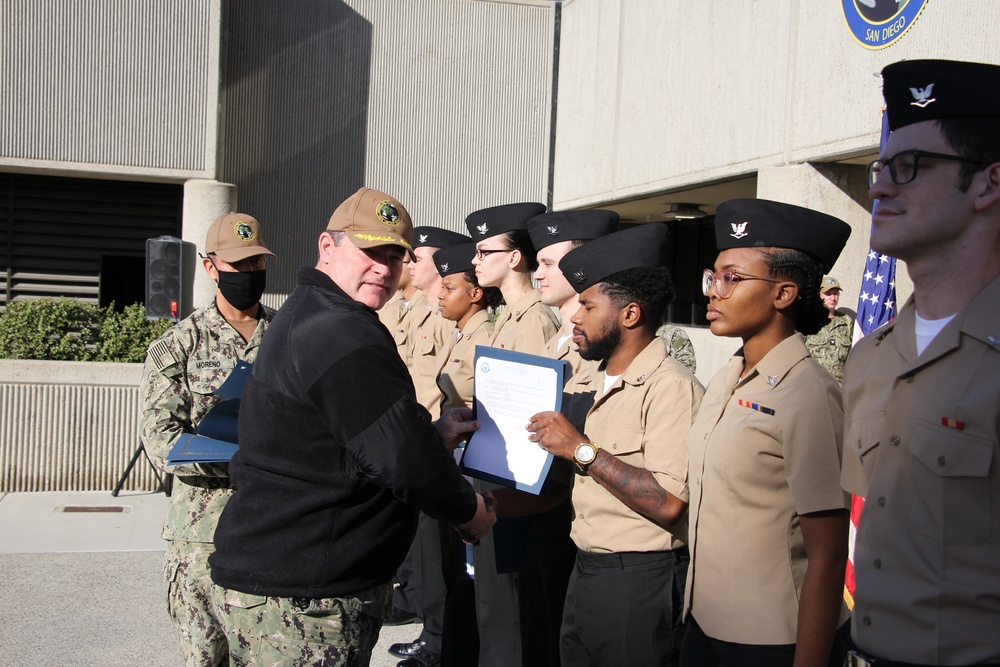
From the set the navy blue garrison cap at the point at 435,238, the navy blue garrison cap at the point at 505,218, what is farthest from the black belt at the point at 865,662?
the navy blue garrison cap at the point at 435,238

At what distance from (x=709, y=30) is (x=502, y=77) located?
487 centimetres

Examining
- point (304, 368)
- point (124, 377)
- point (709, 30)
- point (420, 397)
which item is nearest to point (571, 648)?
point (304, 368)

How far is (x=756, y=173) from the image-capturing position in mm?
9250

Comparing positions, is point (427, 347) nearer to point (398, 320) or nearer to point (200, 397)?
point (398, 320)

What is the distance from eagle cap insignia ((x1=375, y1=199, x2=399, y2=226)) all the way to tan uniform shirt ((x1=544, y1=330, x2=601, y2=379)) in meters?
1.24

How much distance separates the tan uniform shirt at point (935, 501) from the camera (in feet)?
5.56

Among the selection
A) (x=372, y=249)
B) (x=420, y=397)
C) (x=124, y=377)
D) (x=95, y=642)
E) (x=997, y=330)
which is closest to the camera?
(x=997, y=330)

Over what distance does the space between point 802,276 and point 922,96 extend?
0.85 m

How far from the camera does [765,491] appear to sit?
2443mm

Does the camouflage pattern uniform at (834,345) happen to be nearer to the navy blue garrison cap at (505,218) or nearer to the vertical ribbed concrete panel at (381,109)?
the navy blue garrison cap at (505,218)

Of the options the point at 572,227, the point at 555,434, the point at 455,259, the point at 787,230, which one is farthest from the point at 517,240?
the point at 787,230

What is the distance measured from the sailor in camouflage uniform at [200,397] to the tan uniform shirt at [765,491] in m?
1.77

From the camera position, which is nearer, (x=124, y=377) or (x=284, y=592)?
(x=284, y=592)

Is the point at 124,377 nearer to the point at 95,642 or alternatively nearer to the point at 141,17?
the point at 95,642
